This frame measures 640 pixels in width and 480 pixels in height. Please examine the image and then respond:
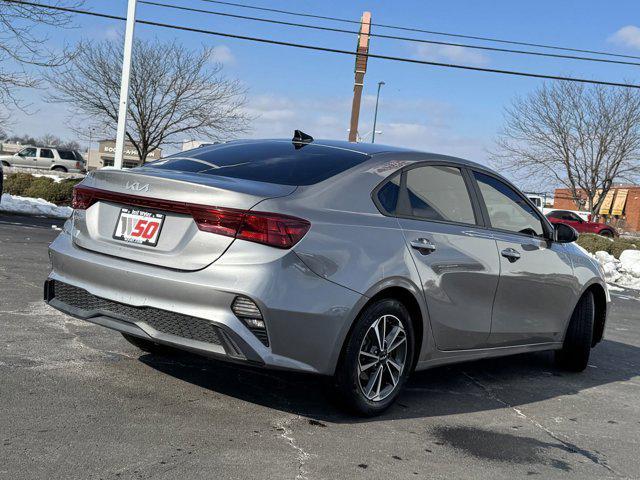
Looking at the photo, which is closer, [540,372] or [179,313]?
[179,313]

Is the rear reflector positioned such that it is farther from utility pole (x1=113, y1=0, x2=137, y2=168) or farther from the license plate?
utility pole (x1=113, y1=0, x2=137, y2=168)

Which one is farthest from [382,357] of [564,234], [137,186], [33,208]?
[33,208]

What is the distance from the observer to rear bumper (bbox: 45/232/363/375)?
369 cm

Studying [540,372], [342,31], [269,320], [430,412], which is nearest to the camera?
[269,320]

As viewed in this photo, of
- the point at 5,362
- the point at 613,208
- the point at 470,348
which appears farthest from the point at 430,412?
the point at 613,208

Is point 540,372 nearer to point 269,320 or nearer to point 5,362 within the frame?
point 269,320

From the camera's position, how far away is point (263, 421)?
158 inches

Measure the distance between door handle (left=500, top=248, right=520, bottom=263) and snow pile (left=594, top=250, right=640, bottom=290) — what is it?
1138cm

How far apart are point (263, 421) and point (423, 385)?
1.62 metres

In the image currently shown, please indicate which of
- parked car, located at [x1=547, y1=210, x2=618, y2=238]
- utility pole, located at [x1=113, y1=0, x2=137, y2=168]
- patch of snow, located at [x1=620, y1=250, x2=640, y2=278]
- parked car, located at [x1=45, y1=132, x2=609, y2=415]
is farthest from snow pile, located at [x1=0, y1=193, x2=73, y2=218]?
parked car, located at [x1=547, y1=210, x2=618, y2=238]

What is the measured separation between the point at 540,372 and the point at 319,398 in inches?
95.9

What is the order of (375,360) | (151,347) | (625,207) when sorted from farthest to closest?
1. (625,207)
2. (151,347)
3. (375,360)

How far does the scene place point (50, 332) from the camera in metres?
5.59

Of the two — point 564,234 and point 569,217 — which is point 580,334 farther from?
point 569,217
